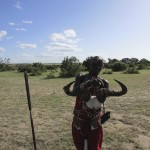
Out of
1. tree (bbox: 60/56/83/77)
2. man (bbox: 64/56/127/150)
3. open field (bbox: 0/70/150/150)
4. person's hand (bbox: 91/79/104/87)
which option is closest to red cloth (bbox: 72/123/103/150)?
man (bbox: 64/56/127/150)

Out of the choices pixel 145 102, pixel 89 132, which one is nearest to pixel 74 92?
pixel 89 132

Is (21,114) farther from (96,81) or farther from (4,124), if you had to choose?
(96,81)

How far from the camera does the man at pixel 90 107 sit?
9.82 ft

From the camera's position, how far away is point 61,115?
8.35m

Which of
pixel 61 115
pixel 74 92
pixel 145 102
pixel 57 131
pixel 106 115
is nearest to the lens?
pixel 74 92

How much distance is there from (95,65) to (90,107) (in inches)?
18.7

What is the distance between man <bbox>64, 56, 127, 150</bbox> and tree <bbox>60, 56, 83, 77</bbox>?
77.6 feet

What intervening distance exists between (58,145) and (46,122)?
2.00 metres

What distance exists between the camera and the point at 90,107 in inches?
118

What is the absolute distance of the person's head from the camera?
3051mm

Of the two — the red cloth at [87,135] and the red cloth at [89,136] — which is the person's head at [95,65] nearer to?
the red cloth at [87,135]

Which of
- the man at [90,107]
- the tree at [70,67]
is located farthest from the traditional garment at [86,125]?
the tree at [70,67]

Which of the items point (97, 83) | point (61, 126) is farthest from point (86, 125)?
point (61, 126)

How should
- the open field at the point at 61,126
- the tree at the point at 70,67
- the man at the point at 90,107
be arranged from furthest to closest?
the tree at the point at 70,67 → the open field at the point at 61,126 → the man at the point at 90,107
